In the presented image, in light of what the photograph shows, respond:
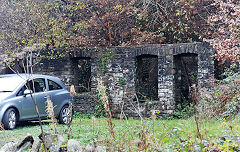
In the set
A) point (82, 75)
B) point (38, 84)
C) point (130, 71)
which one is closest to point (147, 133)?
point (38, 84)

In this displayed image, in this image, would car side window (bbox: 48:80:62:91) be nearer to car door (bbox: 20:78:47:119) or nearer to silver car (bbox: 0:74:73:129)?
silver car (bbox: 0:74:73:129)

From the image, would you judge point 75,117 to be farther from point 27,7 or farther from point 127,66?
point 27,7

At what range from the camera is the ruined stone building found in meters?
12.5

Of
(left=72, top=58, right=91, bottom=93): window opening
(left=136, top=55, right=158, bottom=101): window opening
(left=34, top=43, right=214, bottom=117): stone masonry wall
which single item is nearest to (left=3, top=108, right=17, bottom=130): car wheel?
(left=34, top=43, right=214, bottom=117): stone masonry wall

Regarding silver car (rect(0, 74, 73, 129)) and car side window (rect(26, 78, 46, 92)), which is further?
car side window (rect(26, 78, 46, 92))

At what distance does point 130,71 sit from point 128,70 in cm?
9

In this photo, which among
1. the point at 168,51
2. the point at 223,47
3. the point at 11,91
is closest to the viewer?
the point at 11,91

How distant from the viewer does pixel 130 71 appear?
43.9 feet

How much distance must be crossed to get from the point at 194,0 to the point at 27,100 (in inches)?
370

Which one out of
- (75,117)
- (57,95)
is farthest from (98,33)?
(57,95)

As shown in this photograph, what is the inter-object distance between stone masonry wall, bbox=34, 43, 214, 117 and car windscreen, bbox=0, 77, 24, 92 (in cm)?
408

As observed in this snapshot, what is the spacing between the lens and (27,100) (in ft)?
31.2

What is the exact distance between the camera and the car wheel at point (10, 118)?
8814 mm

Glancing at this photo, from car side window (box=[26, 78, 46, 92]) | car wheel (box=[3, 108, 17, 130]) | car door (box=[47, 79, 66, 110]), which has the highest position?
car side window (box=[26, 78, 46, 92])
